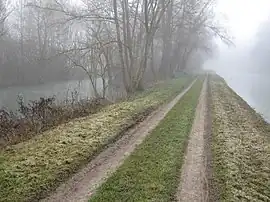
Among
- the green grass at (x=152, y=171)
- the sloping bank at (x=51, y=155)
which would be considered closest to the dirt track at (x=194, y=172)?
the green grass at (x=152, y=171)

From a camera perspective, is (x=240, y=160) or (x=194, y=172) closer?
(x=194, y=172)

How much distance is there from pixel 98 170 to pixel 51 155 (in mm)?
1479

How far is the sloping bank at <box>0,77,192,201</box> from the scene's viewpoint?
6.49 m

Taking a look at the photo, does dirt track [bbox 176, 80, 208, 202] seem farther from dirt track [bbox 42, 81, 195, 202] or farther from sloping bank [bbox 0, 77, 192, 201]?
sloping bank [bbox 0, 77, 192, 201]

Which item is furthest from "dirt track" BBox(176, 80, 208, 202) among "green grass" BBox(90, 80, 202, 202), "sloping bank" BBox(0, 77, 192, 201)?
"sloping bank" BBox(0, 77, 192, 201)

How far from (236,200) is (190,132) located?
16.6 feet

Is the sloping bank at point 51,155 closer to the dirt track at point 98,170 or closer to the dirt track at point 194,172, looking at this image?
the dirt track at point 98,170

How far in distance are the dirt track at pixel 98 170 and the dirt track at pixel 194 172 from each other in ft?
5.39

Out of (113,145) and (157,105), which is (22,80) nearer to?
(157,105)

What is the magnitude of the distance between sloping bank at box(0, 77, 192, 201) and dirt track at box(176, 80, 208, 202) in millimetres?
Result: 2529

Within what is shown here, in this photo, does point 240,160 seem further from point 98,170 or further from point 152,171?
point 98,170

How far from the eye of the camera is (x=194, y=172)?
764cm

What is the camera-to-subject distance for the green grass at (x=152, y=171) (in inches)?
249

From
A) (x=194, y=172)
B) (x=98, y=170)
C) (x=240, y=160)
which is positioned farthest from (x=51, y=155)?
(x=240, y=160)
